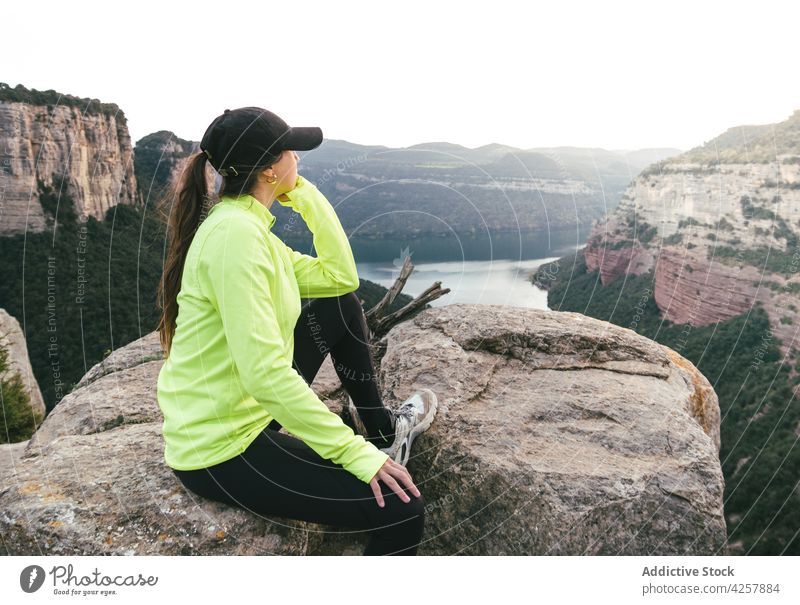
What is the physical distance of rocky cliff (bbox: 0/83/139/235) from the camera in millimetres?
17625

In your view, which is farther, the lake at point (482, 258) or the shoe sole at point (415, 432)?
the lake at point (482, 258)

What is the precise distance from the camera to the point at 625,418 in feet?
8.21

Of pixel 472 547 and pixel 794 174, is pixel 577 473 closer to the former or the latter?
pixel 472 547

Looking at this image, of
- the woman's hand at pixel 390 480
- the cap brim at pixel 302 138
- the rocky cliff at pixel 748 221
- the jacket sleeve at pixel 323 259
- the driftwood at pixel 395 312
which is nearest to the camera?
the woman's hand at pixel 390 480

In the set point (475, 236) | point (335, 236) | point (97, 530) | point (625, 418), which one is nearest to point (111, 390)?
point (97, 530)

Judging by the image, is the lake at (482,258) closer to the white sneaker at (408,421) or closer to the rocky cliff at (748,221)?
the white sneaker at (408,421)

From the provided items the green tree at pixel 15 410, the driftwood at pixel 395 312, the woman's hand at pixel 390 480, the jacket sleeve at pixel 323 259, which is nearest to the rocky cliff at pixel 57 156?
the green tree at pixel 15 410

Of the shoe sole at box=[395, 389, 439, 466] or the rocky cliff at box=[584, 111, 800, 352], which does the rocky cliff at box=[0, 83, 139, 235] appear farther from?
the shoe sole at box=[395, 389, 439, 466]

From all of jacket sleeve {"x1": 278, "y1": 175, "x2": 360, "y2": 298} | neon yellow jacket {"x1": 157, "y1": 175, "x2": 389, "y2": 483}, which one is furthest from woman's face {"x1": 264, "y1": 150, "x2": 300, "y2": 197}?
jacket sleeve {"x1": 278, "y1": 175, "x2": 360, "y2": 298}

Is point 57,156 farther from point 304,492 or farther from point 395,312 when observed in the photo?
point 304,492

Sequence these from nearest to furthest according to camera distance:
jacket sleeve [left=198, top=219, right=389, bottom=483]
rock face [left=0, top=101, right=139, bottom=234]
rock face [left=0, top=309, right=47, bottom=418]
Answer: jacket sleeve [left=198, top=219, right=389, bottom=483] < rock face [left=0, top=309, right=47, bottom=418] < rock face [left=0, top=101, right=139, bottom=234]

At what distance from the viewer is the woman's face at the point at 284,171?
182 centimetres

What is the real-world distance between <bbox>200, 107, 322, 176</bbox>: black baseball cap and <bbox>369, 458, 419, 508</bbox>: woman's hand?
98cm

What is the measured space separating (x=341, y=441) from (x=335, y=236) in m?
0.90
